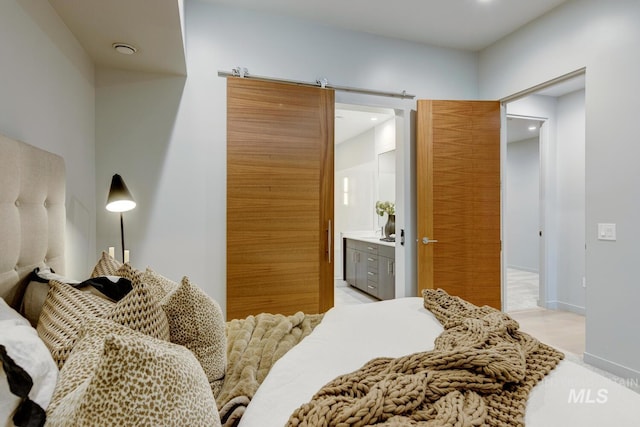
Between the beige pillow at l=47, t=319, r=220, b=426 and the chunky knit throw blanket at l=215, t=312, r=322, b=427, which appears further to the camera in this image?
the chunky knit throw blanket at l=215, t=312, r=322, b=427

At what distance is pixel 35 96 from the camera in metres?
1.49

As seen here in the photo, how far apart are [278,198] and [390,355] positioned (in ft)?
5.97

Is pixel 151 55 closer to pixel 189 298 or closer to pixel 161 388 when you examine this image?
pixel 189 298

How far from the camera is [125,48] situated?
2.14 meters

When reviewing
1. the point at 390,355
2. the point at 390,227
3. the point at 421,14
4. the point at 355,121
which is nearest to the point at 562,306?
the point at 390,227

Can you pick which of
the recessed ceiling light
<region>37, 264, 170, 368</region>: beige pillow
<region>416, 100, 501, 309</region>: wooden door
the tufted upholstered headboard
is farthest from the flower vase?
<region>37, 264, 170, 368</region>: beige pillow

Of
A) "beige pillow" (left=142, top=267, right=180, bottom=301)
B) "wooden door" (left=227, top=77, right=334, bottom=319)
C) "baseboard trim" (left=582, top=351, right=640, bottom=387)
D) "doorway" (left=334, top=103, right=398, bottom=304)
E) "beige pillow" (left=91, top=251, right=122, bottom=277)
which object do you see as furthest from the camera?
"doorway" (left=334, top=103, right=398, bottom=304)

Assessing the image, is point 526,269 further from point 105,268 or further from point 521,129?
point 105,268

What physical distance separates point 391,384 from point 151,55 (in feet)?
8.10

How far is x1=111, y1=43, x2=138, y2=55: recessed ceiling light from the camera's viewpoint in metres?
2.10

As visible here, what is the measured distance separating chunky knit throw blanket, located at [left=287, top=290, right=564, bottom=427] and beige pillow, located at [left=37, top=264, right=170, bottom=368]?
0.47 metres

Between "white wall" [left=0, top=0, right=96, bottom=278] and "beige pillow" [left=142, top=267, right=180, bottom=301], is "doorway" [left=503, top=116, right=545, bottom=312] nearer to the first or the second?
"beige pillow" [left=142, top=267, right=180, bottom=301]

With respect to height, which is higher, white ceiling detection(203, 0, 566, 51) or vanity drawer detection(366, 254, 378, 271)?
white ceiling detection(203, 0, 566, 51)

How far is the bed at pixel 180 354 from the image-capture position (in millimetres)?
614
